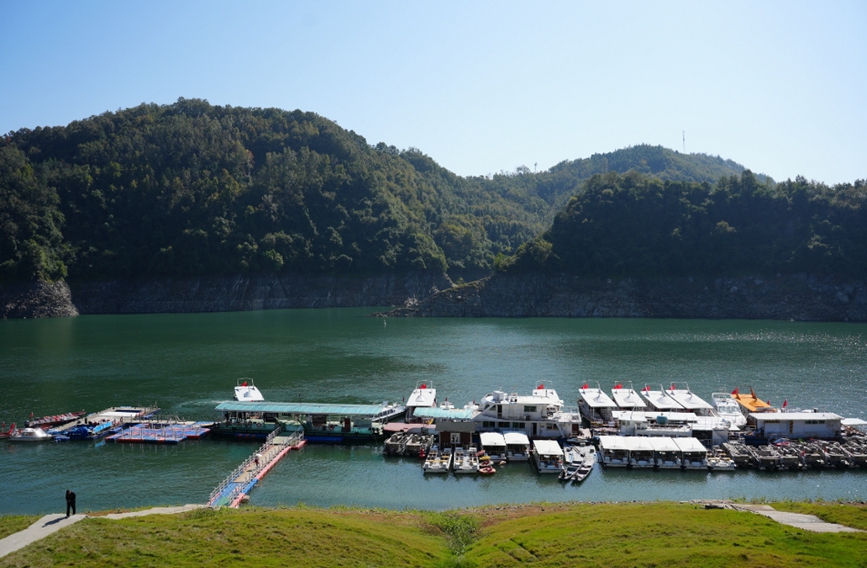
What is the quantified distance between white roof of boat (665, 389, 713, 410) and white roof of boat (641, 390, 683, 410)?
1.48 feet

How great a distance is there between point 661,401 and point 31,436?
49.1 meters

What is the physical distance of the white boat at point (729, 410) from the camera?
4888cm

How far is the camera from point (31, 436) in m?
47.7

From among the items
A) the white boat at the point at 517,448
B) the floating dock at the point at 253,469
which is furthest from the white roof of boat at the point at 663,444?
the floating dock at the point at 253,469

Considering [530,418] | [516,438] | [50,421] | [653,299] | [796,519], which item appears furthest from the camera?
[653,299]

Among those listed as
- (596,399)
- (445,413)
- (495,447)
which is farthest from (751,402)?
(445,413)

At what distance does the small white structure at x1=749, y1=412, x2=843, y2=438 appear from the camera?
45.5 meters

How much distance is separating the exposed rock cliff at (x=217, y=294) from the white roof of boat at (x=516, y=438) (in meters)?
132

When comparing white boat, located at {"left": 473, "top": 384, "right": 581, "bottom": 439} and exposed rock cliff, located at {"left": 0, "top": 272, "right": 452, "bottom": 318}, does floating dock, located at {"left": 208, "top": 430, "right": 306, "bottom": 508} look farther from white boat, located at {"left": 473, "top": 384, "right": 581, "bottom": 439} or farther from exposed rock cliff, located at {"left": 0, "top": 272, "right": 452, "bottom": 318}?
exposed rock cliff, located at {"left": 0, "top": 272, "right": 452, "bottom": 318}

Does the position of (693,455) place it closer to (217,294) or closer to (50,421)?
(50,421)

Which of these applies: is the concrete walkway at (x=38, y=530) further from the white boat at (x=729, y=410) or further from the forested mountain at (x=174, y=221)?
the forested mountain at (x=174, y=221)

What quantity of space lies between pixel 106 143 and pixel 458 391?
586ft

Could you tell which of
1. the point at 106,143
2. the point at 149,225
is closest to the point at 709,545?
the point at 149,225

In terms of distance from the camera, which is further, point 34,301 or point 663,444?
point 34,301
